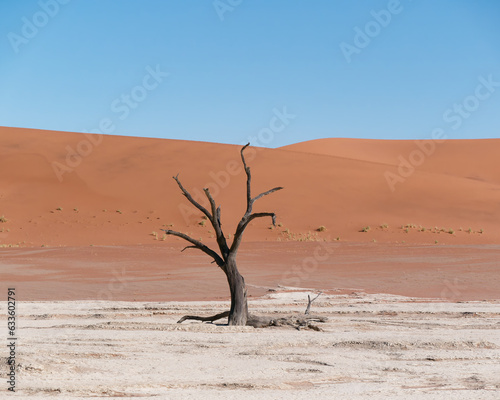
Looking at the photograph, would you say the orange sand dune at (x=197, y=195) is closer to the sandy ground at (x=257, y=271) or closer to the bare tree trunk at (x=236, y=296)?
the sandy ground at (x=257, y=271)

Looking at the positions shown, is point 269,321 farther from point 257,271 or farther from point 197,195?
point 197,195

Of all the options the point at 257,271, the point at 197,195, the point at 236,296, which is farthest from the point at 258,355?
the point at 197,195

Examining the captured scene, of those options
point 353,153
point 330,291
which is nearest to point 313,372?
point 330,291

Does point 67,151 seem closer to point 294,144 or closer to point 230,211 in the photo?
point 230,211

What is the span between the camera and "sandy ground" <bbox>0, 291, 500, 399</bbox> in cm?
688

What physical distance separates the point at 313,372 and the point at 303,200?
122 ft

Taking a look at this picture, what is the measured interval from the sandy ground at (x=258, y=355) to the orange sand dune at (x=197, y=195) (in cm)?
2146

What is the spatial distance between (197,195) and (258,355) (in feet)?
112

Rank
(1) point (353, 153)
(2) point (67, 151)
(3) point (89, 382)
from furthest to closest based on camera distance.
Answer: (1) point (353, 153), (2) point (67, 151), (3) point (89, 382)

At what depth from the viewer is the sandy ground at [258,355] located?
688 centimetres

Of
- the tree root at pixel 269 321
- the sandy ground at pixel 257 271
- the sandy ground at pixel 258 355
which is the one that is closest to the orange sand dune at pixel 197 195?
the sandy ground at pixel 257 271

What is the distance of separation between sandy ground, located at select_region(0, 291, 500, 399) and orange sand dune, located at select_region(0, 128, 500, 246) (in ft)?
70.4

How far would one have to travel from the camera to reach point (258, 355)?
29.0 ft

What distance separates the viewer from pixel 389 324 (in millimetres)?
11844
